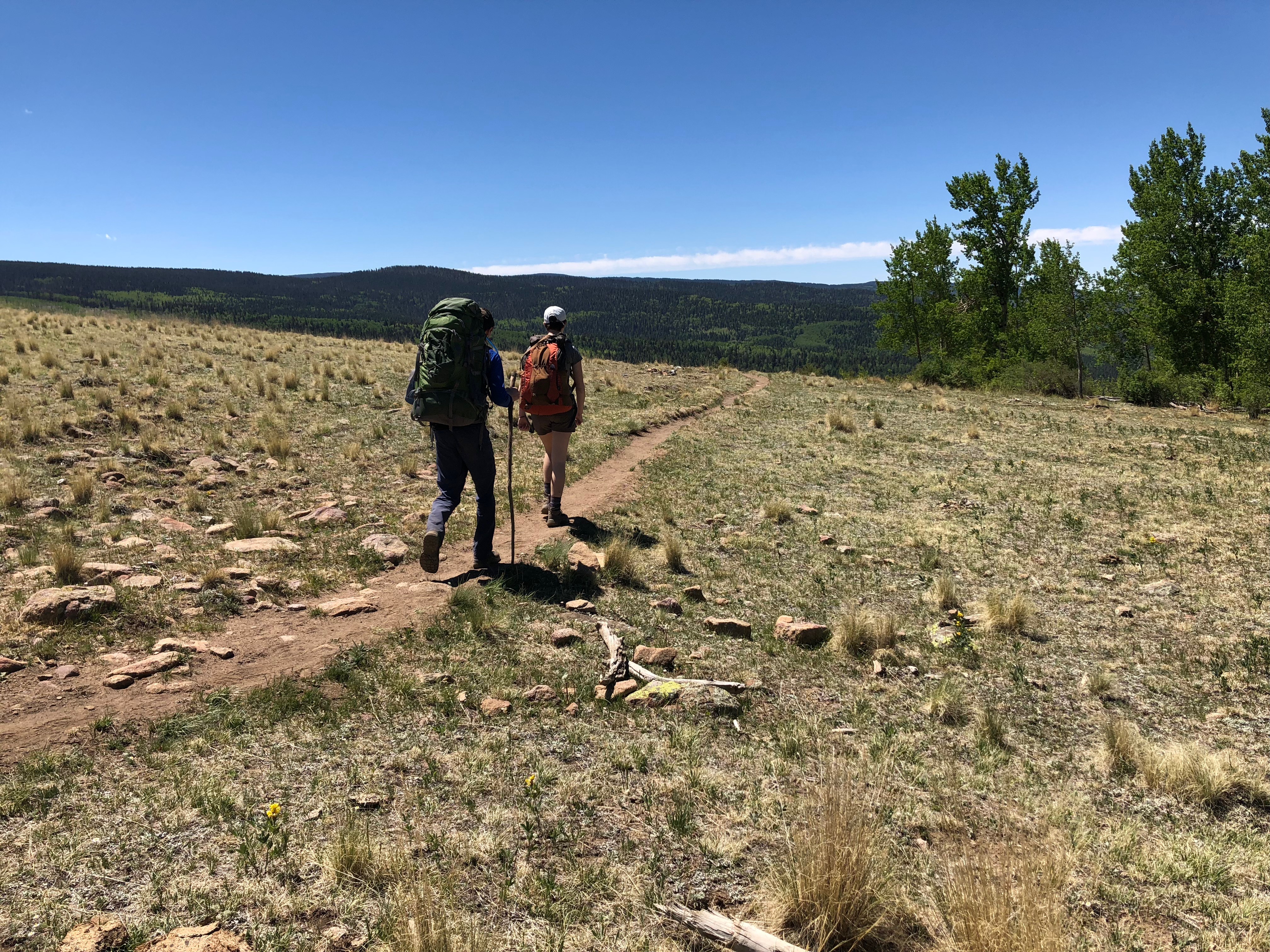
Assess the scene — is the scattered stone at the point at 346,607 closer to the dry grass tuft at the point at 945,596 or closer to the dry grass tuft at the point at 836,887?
the dry grass tuft at the point at 836,887

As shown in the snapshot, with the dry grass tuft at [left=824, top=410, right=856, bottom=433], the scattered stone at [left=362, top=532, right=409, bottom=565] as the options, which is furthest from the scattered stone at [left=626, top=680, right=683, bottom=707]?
the dry grass tuft at [left=824, top=410, right=856, bottom=433]

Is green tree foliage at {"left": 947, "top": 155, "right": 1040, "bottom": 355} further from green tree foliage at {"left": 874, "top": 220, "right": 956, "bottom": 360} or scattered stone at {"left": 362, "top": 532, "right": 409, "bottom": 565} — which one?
scattered stone at {"left": 362, "top": 532, "right": 409, "bottom": 565}

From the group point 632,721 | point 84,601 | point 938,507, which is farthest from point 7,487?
point 938,507

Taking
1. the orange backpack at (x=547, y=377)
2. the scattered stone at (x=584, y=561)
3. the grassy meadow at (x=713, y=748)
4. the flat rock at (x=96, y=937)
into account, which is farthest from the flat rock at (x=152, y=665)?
the orange backpack at (x=547, y=377)

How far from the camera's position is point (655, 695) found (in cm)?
548

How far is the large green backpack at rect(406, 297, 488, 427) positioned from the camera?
7176mm

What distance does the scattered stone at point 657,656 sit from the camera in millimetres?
6055

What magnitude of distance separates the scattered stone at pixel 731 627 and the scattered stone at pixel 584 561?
162 cm

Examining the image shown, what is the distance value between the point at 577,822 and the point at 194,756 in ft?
8.00

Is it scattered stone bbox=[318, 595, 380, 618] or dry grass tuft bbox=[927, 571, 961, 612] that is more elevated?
scattered stone bbox=[318, 595, 380, 618]

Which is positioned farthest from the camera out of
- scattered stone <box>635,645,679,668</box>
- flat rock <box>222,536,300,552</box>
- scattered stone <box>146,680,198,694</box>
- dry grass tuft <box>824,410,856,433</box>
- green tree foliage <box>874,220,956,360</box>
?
green tree foliage <box>874,220,956,360</box>

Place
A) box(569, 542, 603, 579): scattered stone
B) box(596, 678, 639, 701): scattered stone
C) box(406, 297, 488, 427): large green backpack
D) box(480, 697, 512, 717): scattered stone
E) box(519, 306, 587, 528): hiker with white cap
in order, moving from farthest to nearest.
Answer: box(519, 306, 587, 528): hiker with white cap
box(569, 542, 603, 579): scattered stone
box(406, 297, 488, 427): large green backpack
box(596, 678, 639, 701): scattered stone
box(480, 697, 512, 717): scattered stone

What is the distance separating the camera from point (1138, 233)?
3484cm

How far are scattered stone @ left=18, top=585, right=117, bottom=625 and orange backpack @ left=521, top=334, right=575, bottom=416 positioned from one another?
497 cm
